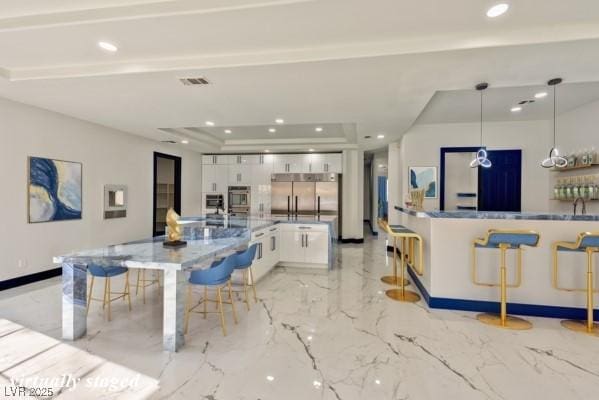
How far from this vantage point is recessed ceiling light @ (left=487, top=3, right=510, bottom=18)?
2115mm

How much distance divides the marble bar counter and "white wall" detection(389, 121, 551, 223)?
2.31 metres

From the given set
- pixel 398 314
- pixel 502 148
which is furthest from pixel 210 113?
pixel 502 148

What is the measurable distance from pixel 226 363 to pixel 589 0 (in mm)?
3681

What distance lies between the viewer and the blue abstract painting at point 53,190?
4.28 metres

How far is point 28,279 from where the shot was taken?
429 centimetres

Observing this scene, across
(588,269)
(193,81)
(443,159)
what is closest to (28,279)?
(193,81)

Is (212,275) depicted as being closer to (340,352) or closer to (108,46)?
(340,352)

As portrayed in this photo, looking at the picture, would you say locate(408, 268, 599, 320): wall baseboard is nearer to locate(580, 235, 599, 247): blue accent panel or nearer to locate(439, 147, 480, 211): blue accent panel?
locate(580, 235, 599, 247): blue accent panel

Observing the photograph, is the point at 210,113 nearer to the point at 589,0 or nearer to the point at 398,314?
the point at 398,314

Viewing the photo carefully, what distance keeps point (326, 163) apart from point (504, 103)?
3983 millimetres

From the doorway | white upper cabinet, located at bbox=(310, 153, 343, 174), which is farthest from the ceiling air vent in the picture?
white upper cabinet, located at bbox=(310, 153, 343, 174)

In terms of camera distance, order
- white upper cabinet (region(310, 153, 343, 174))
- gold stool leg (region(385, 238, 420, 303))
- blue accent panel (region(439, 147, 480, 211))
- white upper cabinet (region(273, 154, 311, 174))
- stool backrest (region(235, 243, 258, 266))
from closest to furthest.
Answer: stool backrest (region(235, 243, 258, 266)) → gold stool leg (region(385, 238, 420, 303)) → blue accent panel (region(439, 147, 480, 211)) → white upper cabinet (region(310, 153, 343, 174)) → white upper cabinet (region(273, 154, 311, 174))

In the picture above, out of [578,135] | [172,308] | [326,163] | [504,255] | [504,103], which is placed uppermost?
[504,103]

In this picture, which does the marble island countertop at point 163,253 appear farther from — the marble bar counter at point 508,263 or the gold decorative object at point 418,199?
the gold decorative object at point 418,199
